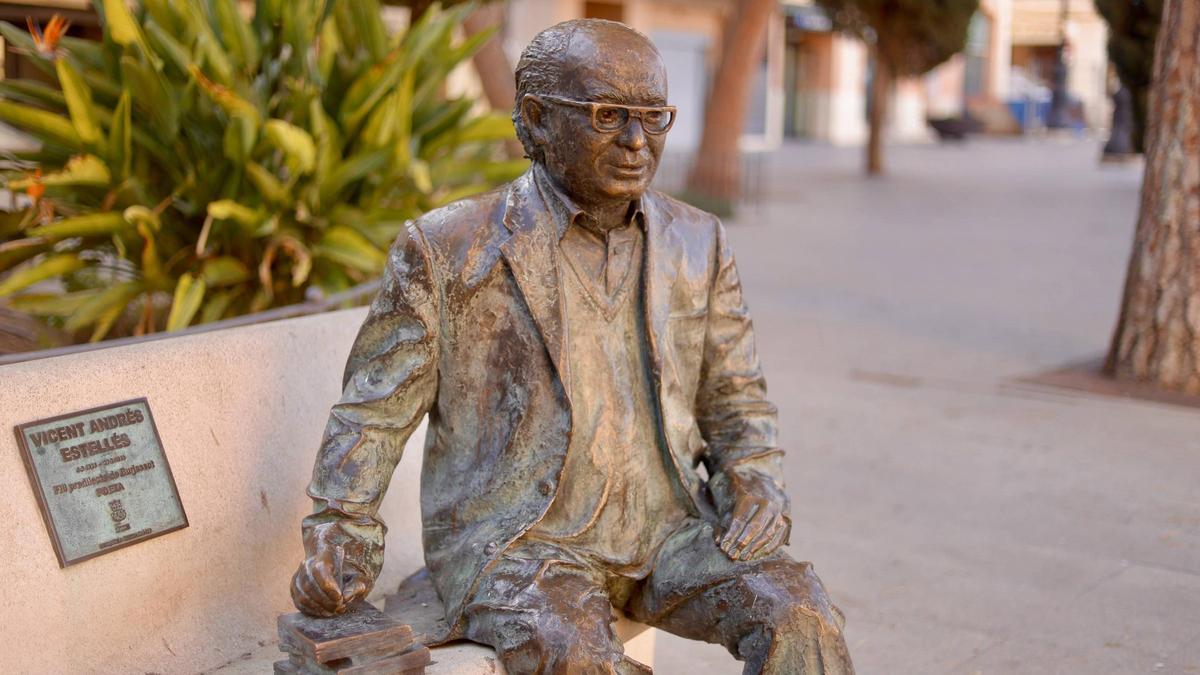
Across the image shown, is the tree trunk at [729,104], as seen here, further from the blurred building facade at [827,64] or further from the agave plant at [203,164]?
the agave plant at [203,164]

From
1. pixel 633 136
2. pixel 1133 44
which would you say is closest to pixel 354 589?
pixel 633 136

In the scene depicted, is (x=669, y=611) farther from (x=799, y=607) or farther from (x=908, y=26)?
(x=908, y=26)

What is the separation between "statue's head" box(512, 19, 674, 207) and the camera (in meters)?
2.94

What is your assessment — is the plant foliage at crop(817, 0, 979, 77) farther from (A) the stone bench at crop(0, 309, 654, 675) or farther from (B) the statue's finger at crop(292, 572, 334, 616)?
(B) the statue's finger at crop(292, 572, 334, 616)

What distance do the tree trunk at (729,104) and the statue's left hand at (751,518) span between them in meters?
14.4

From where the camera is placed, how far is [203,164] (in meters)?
6.02

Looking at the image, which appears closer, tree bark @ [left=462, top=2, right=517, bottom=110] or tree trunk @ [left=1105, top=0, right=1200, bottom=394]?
tree trunk @ [left=1105, top=0, right=1200, bottom=394]

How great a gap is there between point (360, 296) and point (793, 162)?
25652 millimetres

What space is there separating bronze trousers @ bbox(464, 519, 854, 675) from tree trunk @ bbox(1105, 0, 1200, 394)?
17.1 ft

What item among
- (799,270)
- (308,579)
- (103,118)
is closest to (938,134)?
(799,270)

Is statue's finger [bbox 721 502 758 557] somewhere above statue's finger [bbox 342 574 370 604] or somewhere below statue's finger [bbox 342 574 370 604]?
below

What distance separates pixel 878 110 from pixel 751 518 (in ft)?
71.6

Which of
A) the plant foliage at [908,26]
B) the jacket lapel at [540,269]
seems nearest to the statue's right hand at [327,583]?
the jacket lapel at [540,269]

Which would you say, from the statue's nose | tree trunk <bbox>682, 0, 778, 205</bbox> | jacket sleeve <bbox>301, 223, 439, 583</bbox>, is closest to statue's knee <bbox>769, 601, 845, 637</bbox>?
jacket sleeve <bbox>301, 223, 439, 583</bbox>
